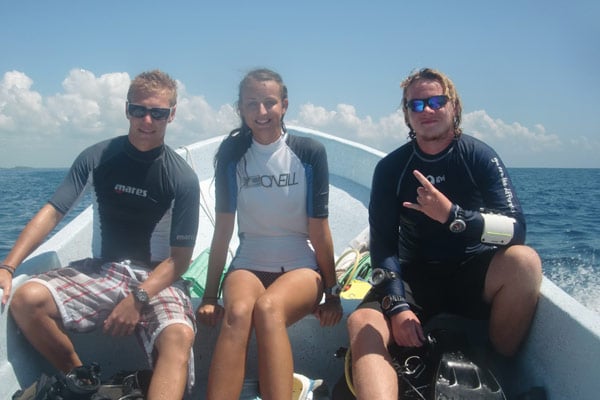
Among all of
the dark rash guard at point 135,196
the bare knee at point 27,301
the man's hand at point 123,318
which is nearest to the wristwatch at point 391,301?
the dark rash guard at point 135,196

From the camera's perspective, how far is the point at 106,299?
7.52ft

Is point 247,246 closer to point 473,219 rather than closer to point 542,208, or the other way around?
point 473,219

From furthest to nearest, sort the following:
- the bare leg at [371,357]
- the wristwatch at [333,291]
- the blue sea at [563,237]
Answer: the blue sea at [563,237], the wristwatch at [333,291], the bare leg at [371,357]

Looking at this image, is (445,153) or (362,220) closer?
(445,153)

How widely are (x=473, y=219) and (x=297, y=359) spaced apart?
1.18m

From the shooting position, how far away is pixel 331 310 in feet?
7.70

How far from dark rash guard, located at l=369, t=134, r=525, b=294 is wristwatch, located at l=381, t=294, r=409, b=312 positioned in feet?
0.15

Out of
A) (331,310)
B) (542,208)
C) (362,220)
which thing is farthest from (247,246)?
(542,208)

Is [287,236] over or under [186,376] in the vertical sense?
over

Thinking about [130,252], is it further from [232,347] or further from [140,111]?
[232,347]

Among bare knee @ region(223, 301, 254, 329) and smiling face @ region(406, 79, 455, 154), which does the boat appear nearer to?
bare knee @ region(223, 301, 254, 329)

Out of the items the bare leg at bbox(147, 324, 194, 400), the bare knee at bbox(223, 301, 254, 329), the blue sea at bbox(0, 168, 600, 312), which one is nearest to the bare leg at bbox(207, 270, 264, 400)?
the bare knee at bbox(223, 301, 254, 329)

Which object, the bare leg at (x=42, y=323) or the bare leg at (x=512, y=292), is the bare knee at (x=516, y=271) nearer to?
the bare leg at (x=512, y=292)

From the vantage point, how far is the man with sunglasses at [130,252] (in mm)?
2145
